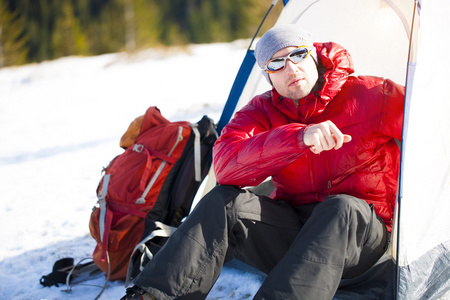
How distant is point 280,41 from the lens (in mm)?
1721

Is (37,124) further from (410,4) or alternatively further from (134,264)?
(410,4)

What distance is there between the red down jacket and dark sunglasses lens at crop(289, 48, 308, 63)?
0.09m

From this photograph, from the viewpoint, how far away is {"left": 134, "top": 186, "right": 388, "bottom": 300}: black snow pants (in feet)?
4.18

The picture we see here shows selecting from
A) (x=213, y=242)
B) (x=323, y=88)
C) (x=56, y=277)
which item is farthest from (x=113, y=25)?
(x=213, y=242)

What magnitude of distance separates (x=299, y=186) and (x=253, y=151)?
34 centimetres

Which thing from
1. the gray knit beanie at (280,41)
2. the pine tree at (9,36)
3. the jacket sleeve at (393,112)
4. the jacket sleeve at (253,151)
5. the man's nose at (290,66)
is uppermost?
the pine tree at (9,36)

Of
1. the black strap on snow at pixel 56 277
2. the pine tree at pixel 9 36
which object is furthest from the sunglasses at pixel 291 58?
the pine tree at pixel 9 36

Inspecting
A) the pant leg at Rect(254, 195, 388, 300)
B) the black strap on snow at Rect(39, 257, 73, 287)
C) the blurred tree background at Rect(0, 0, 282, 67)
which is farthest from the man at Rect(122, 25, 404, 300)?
the blurred tree background at Rect(0, 0, 282, 67)

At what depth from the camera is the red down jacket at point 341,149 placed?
1587mm

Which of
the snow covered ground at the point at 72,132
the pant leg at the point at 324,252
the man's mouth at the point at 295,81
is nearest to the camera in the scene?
the pant leg at the point at 324,252

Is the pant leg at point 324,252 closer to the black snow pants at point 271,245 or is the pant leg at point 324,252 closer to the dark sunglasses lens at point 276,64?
the black snow pants at point 271,245

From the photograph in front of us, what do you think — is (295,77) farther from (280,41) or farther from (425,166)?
(425,166)

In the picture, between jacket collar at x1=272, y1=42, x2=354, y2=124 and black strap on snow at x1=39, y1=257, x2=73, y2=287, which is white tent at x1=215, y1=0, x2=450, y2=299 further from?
black strap on snow at x1=39, y1=257, x2=73, y2=287

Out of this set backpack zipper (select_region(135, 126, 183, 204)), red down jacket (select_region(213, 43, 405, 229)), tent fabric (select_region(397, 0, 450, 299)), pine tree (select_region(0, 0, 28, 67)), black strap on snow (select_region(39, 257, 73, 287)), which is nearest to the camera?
tent fabric (select_region(397, 0, 450, 299))
